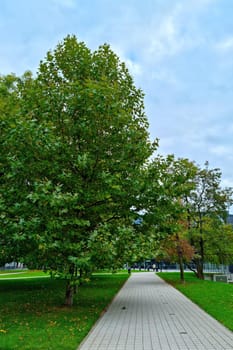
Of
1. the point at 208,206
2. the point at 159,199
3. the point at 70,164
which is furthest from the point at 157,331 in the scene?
the point at 208,206

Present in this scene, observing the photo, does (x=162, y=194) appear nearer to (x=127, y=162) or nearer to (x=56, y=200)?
(x=127, y=162)

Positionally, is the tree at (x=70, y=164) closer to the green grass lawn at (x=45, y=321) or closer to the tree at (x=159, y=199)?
the tree at (x=159, y=199)

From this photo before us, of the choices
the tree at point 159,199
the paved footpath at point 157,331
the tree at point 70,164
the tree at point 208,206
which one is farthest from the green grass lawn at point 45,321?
the tree at point 208,206

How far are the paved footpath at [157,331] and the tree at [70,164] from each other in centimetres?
188

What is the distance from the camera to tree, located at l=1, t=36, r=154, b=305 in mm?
10281

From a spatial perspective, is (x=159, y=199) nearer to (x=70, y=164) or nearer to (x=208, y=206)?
(x=70, y=164)

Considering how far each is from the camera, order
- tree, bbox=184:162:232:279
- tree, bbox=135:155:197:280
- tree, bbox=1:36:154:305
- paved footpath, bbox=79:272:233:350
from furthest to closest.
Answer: tree, bbox=184:162:232:279 < tree, bbox=135:155:197:280 < tree, bbox=1:36:154:305 < paved footpath, bbox=79:272:233:350

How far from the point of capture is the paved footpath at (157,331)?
755 cm

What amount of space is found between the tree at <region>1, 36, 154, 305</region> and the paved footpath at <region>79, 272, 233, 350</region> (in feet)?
6.17

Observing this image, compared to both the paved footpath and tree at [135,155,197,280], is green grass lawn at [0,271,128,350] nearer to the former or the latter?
the paved footpath

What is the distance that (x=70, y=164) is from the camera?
38.8ft

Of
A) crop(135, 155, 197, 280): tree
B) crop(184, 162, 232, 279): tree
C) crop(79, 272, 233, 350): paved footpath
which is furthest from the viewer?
crop(184, 162, 232, 279): tree

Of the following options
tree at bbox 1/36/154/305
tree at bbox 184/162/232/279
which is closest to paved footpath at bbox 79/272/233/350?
tree at bbox 1/36/154/305

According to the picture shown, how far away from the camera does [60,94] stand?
1203cm
